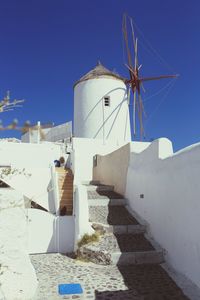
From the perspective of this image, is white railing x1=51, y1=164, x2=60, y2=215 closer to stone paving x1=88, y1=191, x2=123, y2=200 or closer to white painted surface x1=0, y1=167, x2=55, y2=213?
white painted surface x1=0, y1=167, x2=55, y2=213

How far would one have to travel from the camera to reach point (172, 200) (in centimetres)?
930

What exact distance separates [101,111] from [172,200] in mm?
13680

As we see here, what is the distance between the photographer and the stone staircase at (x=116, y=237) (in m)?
9.62

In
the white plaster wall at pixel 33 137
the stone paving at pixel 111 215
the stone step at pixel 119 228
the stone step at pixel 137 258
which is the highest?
the white plaster wall at pixel 33 137

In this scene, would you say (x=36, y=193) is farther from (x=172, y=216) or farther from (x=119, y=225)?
(x=172, y=216)

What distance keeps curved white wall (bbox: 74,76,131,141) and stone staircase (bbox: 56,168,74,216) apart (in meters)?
5.39

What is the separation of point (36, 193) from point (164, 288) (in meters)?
9.52

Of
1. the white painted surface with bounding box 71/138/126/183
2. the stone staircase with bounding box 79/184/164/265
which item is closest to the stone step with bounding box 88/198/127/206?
the stone staircase with bounding box 79/184/164/265

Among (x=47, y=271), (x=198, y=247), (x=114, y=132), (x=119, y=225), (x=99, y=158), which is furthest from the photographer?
(x=114, y=132)

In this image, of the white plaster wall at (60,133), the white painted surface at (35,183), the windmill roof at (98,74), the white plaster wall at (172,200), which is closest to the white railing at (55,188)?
the white painted surface at (35,183)

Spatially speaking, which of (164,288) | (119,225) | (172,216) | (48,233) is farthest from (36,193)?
(164,288)

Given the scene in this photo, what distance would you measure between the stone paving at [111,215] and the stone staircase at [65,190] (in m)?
1.46

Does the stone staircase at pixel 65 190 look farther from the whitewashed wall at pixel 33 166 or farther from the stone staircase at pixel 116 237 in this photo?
the stone staircase at pixel 116 237

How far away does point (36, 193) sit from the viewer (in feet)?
51.9
